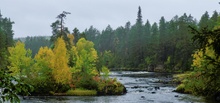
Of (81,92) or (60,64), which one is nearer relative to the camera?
(81,92)

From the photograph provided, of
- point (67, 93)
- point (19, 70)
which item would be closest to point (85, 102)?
point (67, 93)

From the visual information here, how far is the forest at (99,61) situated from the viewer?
8.23 m

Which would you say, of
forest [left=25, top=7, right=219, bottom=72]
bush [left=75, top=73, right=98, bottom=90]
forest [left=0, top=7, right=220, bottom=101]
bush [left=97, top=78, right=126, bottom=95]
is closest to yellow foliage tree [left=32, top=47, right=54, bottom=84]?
forest [left=0, top=7, right=220, bottom=101]

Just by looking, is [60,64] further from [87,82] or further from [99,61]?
[99,61]

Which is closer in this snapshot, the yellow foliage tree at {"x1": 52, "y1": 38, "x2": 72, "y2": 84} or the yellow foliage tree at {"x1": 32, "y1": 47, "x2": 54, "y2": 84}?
the yellow foliage tree at {"x1": 32, "y1": 47, "x2": 54, "y2": 84}

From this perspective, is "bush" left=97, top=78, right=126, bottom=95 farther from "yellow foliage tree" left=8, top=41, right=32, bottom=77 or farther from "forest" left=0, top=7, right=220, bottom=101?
"yellow foliage tree" left=8, top=41, right=32, bottom=77

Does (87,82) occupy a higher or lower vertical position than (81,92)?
Result: higher

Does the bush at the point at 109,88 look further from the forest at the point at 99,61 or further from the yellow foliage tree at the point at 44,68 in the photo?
the yellow foliage tree at the point at 44,68

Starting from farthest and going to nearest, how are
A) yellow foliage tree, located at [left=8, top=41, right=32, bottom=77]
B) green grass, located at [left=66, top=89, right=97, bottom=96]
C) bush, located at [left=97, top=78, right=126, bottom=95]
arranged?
yellow foliage tree, located at [left=8, top=41, right=32, bottom=77] → bush, located at [left=97, top=78, right=126, bottom=95] → green grass, located at [left=66, top=89, right=97, bottom=96]

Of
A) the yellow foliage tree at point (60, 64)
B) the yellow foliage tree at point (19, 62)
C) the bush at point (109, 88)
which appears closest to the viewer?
the yellow foliage tree at point (60, 64)

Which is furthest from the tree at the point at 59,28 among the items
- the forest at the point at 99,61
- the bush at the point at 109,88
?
the bush at the point at 109,88

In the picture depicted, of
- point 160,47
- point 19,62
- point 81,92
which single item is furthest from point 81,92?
point 160,47

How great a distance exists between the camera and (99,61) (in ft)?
323

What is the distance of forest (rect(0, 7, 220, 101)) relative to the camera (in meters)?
8.23
